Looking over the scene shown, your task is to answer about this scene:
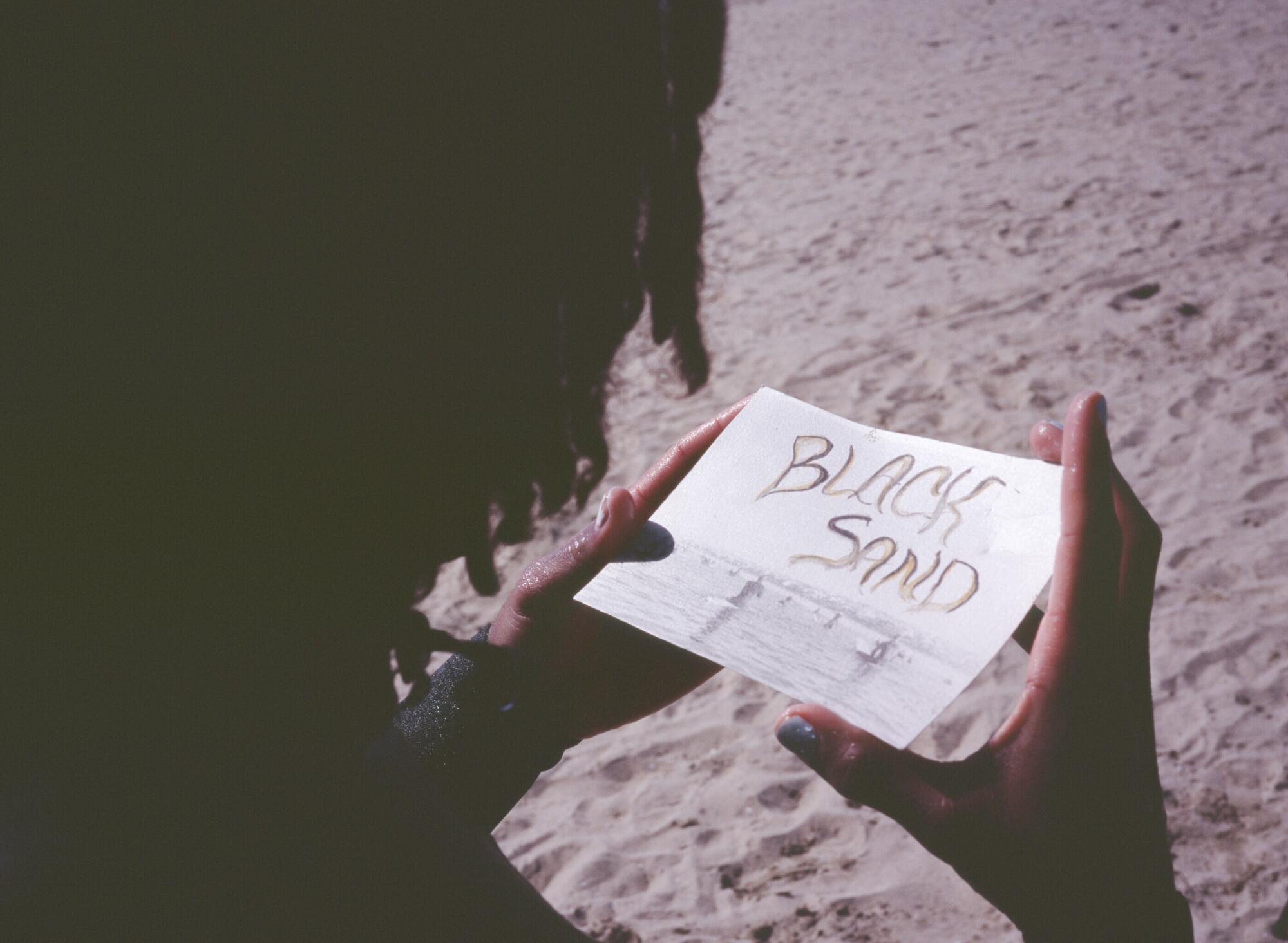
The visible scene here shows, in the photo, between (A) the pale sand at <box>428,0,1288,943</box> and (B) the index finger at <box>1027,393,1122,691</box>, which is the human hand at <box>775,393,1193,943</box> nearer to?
(B) the index finger at <box>1027,393,1122,691</box>

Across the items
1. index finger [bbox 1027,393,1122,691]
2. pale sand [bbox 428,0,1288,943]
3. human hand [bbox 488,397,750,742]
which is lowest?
pale sand [bbox 428,0,1288,943]

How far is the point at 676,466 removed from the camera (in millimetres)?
1307

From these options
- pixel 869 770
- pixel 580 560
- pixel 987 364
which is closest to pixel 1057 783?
pixel 869 770

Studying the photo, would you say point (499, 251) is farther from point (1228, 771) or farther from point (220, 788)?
point (1228, 771)

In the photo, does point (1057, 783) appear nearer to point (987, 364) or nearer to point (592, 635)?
point (592, 635)

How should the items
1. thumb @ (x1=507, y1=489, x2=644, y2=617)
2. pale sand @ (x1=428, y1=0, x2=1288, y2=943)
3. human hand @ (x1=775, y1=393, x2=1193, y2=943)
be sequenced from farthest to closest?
pale sand @ (x1=428, y1=0, x2=1288, y2=943) → thumb @ (x1=507, y1=489, x2=644, y2=617) → human hand @ (x1=775, y1=393, x2=1193, y2=943)

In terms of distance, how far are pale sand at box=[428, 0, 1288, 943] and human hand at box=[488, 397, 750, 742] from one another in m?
0.17

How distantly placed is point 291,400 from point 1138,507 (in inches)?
32.4

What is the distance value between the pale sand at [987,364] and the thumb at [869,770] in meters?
0.60

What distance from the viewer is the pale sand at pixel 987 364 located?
217 cm

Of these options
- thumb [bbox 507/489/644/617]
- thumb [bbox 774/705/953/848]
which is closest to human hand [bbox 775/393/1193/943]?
thumb [bbox 774/705/953/848]

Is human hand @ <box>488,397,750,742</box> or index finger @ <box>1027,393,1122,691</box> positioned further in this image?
human hand @ <box>488,397,750,742</box>

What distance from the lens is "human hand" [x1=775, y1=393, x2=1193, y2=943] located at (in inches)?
34.8

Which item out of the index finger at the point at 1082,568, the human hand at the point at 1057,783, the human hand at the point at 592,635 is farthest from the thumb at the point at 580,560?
the index finger at the point at 1082,568
